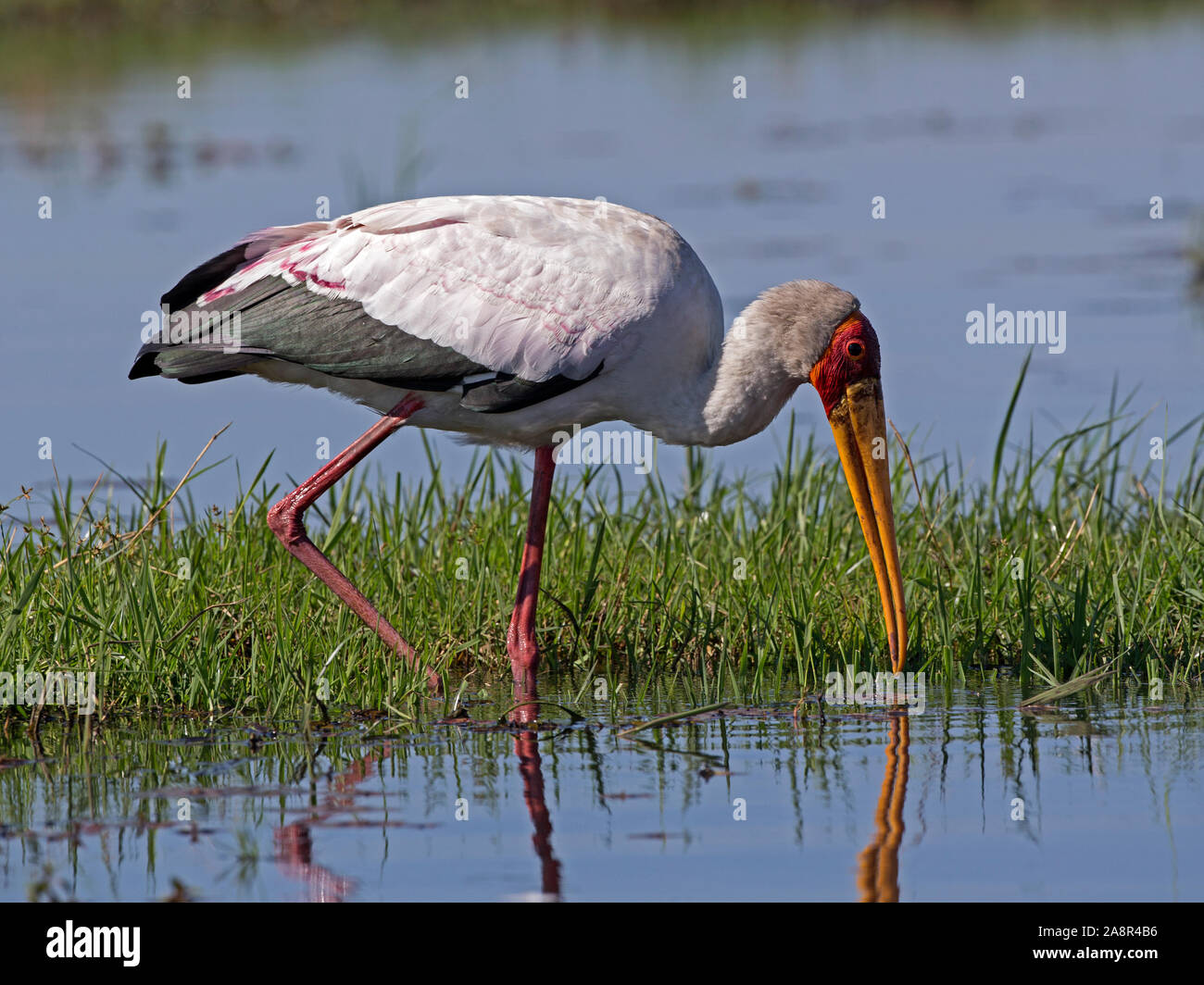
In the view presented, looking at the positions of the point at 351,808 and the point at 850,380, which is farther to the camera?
the point at 850,380

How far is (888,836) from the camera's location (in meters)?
4.86

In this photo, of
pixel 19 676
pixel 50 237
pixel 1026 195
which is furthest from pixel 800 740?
pixel 1026 195

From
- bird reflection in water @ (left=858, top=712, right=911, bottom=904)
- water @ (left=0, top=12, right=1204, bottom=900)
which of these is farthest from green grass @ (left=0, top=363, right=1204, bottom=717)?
bird reflection in water @ (left=858, top=712, right=911, bottom=904)

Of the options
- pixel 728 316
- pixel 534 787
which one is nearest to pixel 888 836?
pixel 534 787

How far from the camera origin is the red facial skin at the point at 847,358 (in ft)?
21.6

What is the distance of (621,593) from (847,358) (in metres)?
1.13

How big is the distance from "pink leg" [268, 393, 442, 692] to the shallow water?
2.58 feet

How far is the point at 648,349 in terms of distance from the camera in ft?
21.1

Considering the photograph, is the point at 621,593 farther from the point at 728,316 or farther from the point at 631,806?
the point at 728,316

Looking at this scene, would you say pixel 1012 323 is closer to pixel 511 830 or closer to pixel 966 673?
pixel 966 673

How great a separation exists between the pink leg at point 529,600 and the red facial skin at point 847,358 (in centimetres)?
97

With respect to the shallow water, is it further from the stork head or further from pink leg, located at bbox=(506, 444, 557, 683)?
the stork head
